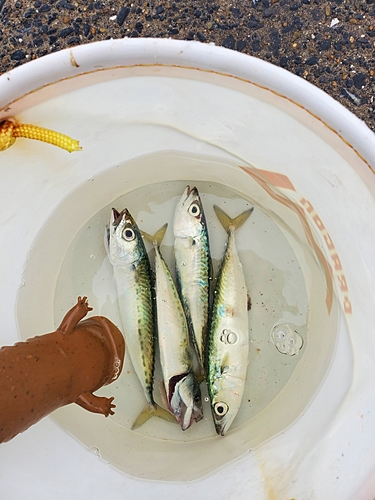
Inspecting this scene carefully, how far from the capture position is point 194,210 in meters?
1.75

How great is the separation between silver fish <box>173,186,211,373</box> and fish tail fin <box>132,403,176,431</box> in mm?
272

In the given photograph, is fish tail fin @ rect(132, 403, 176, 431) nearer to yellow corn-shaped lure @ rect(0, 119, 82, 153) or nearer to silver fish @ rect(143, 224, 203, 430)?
silver fish @ rect(143, 224, 203, 430)

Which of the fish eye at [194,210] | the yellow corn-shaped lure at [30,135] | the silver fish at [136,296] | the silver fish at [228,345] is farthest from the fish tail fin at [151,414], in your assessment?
the yellow corn-shaped lure at [30,135]

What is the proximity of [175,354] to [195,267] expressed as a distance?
0.36 meters

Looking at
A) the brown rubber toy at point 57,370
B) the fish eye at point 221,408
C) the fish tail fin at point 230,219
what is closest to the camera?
the brown rubber toy at point 57,370

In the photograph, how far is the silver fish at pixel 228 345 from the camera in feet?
5.46

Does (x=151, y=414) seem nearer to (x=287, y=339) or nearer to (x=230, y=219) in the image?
(x=287, y=339)

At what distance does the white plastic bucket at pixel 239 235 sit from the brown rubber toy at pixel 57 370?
48 cm

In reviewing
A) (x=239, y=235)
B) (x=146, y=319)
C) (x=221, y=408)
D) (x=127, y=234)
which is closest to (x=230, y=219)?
(x=239, y=235)

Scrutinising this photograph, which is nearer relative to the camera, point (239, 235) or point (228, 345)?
point (228, 345)

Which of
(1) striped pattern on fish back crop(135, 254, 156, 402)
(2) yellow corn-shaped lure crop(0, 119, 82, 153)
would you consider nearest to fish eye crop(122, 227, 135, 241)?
(1) striped pattern on fish back crop(135, 254, 156, 402)

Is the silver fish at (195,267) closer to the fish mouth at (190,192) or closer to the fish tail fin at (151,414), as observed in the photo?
the fish mouth at (190,192)

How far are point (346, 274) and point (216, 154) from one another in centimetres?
67

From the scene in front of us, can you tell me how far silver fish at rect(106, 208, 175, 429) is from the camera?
1.72 m
